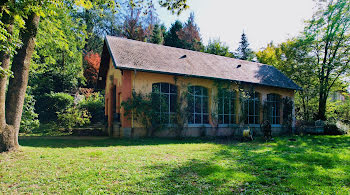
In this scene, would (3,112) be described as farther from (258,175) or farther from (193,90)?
(193,90)

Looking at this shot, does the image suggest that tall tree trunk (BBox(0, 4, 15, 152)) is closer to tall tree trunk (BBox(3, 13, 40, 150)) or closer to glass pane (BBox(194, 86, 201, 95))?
tall tree trunk (BBox(3, 13, 40, 150))

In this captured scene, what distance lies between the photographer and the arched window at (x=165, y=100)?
1138cm

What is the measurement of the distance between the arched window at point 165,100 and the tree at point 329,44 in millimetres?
13657

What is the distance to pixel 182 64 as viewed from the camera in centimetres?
1327

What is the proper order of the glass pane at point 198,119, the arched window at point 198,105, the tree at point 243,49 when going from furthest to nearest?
the tree at point 243,49, the glass pane at point 198,119, the arched window at point 198,105

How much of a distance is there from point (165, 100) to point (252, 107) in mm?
6909

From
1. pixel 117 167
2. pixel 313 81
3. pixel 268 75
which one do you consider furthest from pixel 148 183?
pixel 313 81

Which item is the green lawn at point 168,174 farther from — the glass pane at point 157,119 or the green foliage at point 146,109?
the glass pane at point 157,119

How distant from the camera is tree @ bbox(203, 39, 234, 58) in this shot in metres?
33.0

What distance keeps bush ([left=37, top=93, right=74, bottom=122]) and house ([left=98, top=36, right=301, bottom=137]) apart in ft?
12.7

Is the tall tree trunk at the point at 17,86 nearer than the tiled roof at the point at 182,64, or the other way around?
the tall tree trunk at the point at 17,86

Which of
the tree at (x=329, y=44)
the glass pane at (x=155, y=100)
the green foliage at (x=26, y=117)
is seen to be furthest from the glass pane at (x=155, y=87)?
the tree at (x=329, y=44)

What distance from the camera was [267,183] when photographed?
162 inches

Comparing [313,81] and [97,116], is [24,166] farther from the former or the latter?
[313,81]
